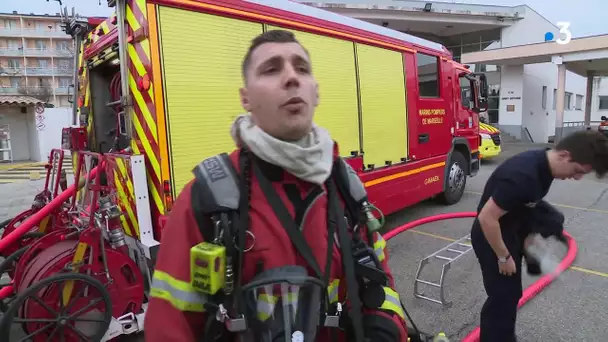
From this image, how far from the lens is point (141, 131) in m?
3.27

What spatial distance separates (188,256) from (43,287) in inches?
88.9

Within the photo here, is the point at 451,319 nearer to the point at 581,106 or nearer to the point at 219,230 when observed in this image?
the point at 219,230

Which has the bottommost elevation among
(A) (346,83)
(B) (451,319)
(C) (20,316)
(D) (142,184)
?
(B) (451,319)

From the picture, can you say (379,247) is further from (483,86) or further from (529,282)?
(483,86)

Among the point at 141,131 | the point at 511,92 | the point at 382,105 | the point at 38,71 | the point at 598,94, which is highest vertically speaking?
the point at 38,71

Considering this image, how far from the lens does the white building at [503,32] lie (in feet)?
69.3

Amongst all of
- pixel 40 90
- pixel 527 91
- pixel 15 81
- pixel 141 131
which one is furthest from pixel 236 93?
pixel 15 81

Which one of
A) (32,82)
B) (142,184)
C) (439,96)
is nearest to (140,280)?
(142,184)

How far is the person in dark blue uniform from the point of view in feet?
7.70

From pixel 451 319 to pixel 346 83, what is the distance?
2.82 m

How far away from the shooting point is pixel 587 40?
1669 centimetres

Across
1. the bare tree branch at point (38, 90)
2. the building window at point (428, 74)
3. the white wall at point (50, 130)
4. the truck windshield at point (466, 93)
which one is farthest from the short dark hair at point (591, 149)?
the bare tree branch at point (38, 90)

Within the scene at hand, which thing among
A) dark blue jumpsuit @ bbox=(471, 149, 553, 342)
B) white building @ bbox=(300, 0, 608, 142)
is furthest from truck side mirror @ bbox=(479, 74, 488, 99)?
white building @ bbox=(300, 0, 608, 142)

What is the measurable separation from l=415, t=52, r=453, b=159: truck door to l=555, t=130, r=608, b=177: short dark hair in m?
3.84
